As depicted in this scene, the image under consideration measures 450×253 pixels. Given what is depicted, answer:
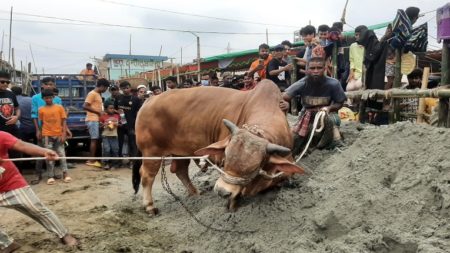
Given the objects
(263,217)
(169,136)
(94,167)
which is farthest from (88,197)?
(263,217)

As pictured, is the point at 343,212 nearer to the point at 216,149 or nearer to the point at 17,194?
the point at 216,149

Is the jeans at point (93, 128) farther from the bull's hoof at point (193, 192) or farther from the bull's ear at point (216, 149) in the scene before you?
the bull's ear at point (216, 149)

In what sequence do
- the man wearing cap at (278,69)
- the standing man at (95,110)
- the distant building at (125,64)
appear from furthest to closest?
1. the distant building at (125,64)
2. the standing man at (95,110)
3. the man wearing cap at (278,69)

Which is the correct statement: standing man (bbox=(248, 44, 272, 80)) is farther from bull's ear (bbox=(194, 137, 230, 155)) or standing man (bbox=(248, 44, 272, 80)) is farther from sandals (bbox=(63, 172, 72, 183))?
bull's ear (bbox=(194, 137, 230, 155))

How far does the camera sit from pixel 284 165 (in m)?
3.79

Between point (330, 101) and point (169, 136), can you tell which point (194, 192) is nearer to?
point (169, 136)

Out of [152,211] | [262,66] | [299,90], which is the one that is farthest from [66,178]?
[299,90]

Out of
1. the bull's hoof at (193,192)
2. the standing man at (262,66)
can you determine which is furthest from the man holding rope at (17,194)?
the standing man at (262,66)

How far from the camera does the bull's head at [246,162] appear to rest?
3.70 metres

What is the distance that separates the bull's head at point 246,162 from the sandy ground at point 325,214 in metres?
0.51

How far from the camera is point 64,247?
181 inches

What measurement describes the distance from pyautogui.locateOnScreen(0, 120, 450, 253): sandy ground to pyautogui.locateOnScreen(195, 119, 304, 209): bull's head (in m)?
0.51

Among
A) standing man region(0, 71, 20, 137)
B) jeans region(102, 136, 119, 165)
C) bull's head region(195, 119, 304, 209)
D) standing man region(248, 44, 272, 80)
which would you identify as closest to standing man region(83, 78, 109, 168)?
jeans region(102, 136, 119, 165)

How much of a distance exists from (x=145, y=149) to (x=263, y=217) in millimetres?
2455
